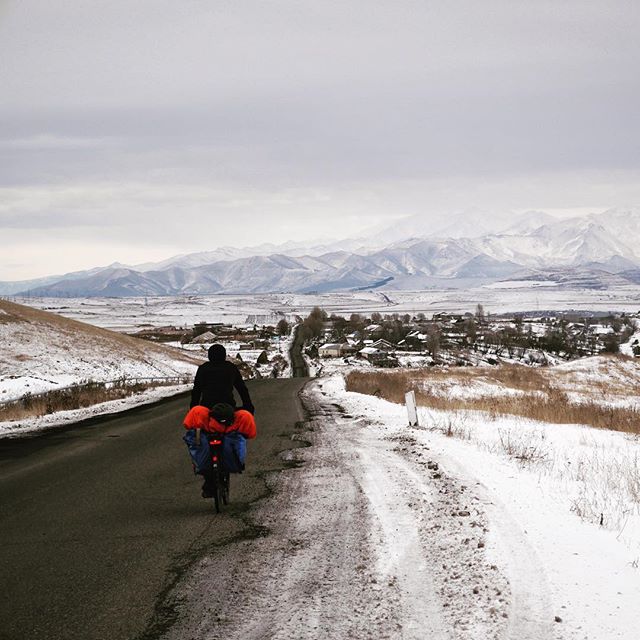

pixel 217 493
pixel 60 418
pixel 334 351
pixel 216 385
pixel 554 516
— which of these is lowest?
pixel 334 351

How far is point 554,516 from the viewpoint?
786 centimetres

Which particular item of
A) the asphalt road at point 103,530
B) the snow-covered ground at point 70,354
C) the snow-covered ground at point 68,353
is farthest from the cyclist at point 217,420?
the snow-covered ground at point 68,353

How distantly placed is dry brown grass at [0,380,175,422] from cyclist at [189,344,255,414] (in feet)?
49.6

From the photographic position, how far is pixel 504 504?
8344mm

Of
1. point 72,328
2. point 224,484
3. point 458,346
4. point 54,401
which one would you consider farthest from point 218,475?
point 458,346

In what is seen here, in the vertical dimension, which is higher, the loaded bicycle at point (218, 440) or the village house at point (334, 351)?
the loaded bicycle at point (218, 440)

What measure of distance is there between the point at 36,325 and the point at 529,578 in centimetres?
6208

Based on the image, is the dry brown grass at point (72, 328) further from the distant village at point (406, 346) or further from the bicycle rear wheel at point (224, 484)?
the bicycle rear wheel at point (224, 484)

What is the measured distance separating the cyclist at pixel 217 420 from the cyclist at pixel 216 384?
186mm

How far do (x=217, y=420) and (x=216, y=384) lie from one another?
52 cm

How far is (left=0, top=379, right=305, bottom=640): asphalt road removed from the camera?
535cm

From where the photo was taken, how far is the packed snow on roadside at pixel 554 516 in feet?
17.1

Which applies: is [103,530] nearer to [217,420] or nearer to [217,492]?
[217,492]

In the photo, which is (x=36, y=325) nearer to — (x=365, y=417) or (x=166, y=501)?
(x=365, y=417)
